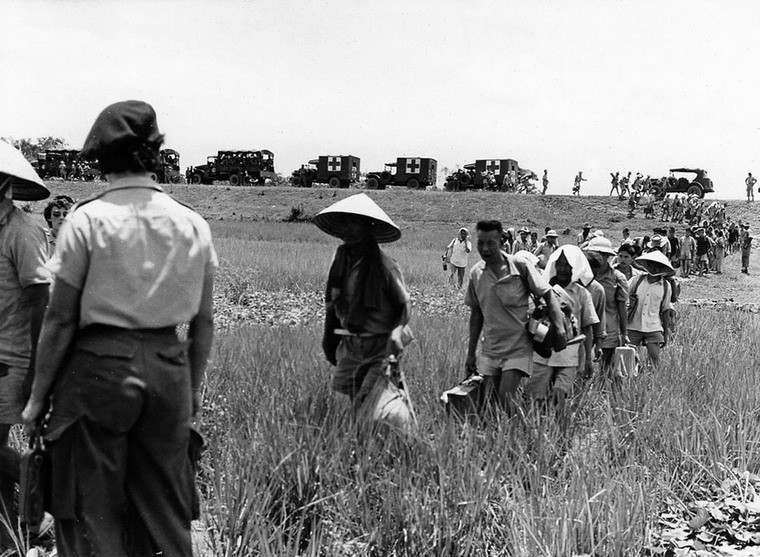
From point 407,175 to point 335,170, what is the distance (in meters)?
4.54

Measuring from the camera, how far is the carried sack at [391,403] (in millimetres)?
3332

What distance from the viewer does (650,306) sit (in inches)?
256

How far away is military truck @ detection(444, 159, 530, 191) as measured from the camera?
44844 mm

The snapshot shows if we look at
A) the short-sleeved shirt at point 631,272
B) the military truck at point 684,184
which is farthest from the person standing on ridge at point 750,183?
the short-sleeved shirt at point 631,272

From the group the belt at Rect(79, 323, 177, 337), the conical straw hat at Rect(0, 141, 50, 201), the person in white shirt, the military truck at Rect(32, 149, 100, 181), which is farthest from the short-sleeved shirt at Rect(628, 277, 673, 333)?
the military truck at Rect(32, 149, 100, 181)

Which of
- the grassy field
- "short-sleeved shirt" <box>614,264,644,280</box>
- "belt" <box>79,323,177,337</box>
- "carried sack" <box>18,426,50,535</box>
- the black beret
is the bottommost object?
the grassy field

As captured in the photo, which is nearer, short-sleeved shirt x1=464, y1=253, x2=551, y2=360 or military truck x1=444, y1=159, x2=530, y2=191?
short-sleeved shirt x1=464, y1=253, x2=551, y2=360

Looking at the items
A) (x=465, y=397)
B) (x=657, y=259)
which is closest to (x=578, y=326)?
(x=465, y=397)

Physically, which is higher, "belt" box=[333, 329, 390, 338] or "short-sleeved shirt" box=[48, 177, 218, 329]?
"short-sleeved shirt" box=[48, 177, 218, 329]

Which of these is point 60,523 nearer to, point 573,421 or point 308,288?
point 573,421

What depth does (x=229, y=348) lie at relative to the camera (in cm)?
539

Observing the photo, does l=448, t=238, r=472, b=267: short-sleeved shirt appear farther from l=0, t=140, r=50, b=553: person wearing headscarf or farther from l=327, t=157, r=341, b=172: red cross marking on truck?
l=327, t=157, r=341, b=172: red cross marking on truck

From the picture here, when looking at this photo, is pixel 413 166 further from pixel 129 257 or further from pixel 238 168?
pixel 129 257

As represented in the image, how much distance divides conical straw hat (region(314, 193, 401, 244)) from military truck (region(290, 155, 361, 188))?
39280 mm
